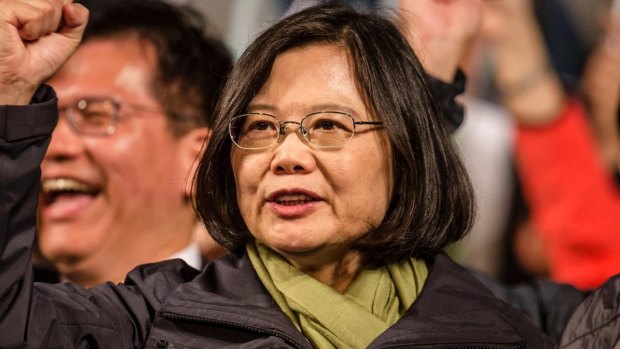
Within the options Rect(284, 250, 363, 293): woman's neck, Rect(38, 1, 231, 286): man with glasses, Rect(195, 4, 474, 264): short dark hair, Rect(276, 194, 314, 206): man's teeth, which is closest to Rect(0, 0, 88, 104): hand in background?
Rect(195, 4, 474, 264): short dark hair

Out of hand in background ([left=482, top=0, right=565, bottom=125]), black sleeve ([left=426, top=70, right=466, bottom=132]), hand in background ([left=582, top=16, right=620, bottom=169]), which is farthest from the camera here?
hand in background ([left=482, top=0, right=565, bottom=125])

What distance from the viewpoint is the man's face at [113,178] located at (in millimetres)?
3463

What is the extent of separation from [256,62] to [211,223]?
0.35 meters

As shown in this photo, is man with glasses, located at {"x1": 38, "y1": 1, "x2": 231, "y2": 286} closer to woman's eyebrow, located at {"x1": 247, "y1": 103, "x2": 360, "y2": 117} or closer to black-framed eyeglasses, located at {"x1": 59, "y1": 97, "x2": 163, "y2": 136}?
black-framed eyeglasses, located at {"x1": 59, "y1": 97, "x2": 163, "y2": 136}

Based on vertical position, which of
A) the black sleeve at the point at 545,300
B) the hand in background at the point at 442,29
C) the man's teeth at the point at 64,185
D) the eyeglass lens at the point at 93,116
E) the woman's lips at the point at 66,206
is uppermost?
the hand in background at the point at 442,29

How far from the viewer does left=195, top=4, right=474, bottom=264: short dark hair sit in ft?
7.90

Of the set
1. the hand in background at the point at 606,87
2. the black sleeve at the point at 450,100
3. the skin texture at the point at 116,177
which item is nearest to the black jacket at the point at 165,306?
the black sleeve at the point at 450,100

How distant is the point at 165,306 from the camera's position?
230 centimetres

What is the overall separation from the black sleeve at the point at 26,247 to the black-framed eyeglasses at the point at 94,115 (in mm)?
1306

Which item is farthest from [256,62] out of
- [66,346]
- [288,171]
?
[66,346]

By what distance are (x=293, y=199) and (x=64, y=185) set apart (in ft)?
4.34

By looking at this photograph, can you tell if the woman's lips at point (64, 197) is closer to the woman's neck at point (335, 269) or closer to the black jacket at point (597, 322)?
the woman's neck at point (335, 269)

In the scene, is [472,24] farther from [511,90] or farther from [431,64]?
[511,90]

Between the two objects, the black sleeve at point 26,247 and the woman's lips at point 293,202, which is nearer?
the black sleeve at point 26,247
